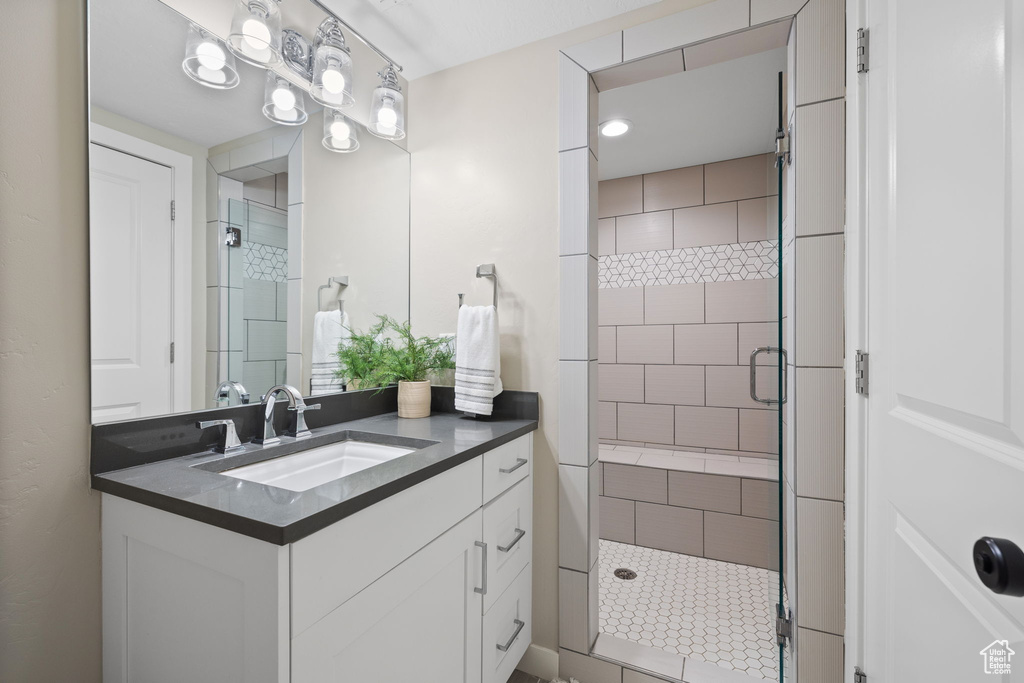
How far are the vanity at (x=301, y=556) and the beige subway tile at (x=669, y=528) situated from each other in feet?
4.93

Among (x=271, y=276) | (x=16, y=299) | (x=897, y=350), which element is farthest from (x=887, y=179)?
(x=16, y=299)

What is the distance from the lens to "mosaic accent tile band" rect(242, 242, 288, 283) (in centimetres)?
135

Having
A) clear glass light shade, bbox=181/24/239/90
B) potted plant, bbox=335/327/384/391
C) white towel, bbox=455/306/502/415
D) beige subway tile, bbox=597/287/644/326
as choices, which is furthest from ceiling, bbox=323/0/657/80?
beige subway tile, bbox=597/287/644/326

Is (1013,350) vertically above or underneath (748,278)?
underneath

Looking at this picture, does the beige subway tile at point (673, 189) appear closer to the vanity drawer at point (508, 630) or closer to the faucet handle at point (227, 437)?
the vanity drawer at point (508, 630)

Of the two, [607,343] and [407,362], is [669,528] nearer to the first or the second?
[607,343]

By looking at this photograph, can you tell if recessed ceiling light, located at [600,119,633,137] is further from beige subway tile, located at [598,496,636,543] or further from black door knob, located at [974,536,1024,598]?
black door knob, located at [974,536,1024,598]

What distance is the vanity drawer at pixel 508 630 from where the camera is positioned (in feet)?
4.25

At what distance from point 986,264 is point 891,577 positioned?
0.70 metres

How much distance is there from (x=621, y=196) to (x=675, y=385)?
1363 mm

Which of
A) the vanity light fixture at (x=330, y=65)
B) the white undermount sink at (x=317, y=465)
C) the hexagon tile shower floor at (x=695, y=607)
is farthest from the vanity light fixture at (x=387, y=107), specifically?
the hexagon tile shower floor at (x=695, y=607)

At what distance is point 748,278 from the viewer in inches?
112

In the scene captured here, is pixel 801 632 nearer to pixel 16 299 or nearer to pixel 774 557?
pixel 774 557

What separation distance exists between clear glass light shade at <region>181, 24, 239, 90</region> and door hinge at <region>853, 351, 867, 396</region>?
182 cm
